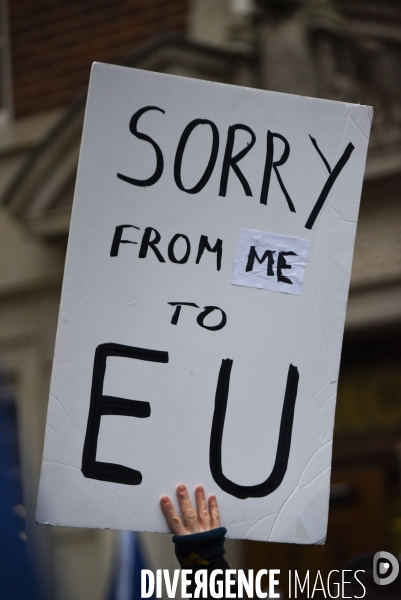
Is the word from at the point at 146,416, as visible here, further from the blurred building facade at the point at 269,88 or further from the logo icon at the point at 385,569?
the blurred building facade at the point at 269,88

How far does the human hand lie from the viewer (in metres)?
1.85

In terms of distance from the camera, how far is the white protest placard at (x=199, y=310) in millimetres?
1889

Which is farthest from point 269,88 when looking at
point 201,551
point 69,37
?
point 201,551

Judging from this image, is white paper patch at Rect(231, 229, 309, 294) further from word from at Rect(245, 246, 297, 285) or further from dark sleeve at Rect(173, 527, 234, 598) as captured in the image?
dark sleeve at Rect(173, 527, 234, 598)

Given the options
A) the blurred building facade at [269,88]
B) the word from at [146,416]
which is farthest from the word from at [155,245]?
the blurred building facade at [269,88]

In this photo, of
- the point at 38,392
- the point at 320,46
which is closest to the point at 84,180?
the point at 320,46

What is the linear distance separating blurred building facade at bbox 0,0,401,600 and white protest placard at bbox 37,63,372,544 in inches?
99.4

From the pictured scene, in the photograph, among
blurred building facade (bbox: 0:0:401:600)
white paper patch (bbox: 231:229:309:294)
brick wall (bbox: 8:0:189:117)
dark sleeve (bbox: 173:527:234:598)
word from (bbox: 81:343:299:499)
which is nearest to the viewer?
dark sleeve (bbox: 173:527:234:598)

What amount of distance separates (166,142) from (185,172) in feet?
0.28

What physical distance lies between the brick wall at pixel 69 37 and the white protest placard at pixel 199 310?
370 cm

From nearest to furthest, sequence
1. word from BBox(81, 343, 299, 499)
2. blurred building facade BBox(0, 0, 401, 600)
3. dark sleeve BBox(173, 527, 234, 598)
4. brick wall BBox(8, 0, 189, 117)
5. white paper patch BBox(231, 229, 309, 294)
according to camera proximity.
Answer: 1. dark sleeve BBox(173, 527, 234, 598)
2. word from BBox(81, 343, 299, 499)
3. white paper patch BBox(231, 229, 309, 294)
4. blurred building facade BBox(0, 0, 401, 600)
5. brick wall BBox(8, 0, 189, 117)

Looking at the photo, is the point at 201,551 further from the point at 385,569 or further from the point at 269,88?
the point at 269,88

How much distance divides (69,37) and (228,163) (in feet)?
13.5

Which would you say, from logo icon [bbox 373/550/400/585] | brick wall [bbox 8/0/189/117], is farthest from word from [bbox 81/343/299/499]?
brick wall [bbox 8/0/189/117]
